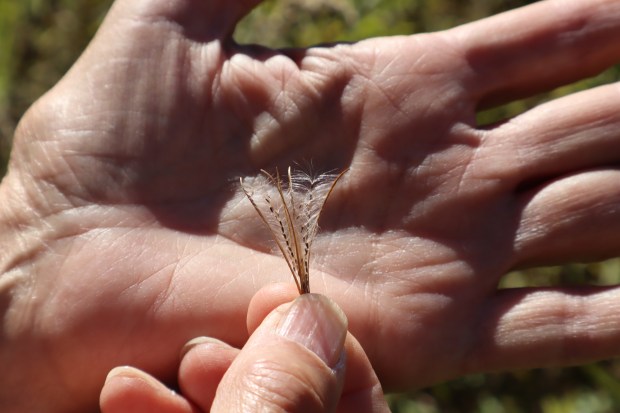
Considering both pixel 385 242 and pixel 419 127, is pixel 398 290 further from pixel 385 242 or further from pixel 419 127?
pixel 419 127

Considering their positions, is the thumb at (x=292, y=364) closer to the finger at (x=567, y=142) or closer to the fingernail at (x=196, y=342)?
the fingernail at (x=196, y=342)

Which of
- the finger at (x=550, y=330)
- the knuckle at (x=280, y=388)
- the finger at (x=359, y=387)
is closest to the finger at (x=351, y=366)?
the finger at (x=359, y=387)

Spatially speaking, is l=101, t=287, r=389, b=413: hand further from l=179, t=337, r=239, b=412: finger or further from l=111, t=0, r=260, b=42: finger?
l=111, t=0, r=260, b=42: finger

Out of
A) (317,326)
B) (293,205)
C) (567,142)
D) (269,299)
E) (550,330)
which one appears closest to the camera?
(317,326)

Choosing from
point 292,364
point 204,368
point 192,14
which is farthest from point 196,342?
point 192,14

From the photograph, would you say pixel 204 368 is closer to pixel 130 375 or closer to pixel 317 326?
pixel 130 375
